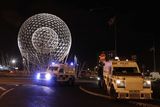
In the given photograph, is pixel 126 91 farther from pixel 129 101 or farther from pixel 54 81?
pixel 54 81

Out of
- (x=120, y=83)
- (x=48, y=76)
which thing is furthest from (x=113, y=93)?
(x=48, y=76)

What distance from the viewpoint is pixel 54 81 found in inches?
1623

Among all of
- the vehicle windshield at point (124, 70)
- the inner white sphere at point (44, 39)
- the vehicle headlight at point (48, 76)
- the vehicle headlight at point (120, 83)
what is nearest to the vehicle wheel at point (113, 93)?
the vehicle headlight at point (120, 83)

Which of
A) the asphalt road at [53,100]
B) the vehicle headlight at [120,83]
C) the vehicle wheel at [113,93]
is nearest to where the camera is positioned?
the asphalt road at [53,100]

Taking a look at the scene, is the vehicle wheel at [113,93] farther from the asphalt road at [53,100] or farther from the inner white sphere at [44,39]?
the inner white sphere at [44,39]

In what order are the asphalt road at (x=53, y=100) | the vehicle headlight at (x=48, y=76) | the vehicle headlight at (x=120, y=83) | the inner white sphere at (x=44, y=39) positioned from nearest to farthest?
the asphalt road at (x=53, y=100), the vehicle headlight at (x=120, y=83), the vehicle headlight at (x=48, y=76), the inner white sphere at (x=44, y=39)

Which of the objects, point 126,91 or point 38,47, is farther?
point 38,47

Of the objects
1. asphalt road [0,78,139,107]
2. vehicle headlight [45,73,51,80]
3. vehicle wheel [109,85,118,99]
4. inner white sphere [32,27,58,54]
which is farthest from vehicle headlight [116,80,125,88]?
inner white sphere [32,27,58,54]

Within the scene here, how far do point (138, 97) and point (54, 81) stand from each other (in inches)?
781

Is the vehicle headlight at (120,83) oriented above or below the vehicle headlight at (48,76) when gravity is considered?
below

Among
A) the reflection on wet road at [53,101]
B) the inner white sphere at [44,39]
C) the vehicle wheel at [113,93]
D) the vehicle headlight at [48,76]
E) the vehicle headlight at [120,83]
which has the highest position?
the inner white sphere at [44,39]

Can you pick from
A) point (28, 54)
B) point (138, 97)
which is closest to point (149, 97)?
point (138, 97)

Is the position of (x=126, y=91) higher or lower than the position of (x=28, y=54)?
lower

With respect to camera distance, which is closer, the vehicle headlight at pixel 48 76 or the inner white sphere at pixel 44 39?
the vehicle headlight at pixel 48 76
